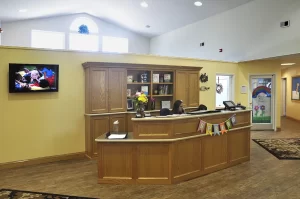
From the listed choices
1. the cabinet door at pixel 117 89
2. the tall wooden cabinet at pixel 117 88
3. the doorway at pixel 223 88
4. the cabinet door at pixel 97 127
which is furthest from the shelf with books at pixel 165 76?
the doorway at pixel 223 88

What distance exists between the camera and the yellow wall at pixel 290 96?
9999mm

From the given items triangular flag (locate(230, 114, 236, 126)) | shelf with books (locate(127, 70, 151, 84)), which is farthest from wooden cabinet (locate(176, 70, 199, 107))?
triangular flag (locate(230, 114, 236, 126))

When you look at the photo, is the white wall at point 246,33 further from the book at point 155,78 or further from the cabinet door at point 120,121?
the cabinet door at point 120,121

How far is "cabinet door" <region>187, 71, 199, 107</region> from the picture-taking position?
5895 mm

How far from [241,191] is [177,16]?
6.66 m

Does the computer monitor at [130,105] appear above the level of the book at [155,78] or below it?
below

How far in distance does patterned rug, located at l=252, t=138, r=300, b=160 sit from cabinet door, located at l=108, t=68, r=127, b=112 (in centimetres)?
373

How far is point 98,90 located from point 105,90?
149 mm

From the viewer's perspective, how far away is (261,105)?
25.8 ft

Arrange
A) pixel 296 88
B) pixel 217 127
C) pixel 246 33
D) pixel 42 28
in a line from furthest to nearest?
pixel 296 88 → pixel 42 28 → pixel 246 33 → pixel 217 127

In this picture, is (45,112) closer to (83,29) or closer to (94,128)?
(94,128)

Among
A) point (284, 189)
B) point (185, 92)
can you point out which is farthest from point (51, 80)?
point (284, 189)

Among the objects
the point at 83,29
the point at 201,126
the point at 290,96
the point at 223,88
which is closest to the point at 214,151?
the point at 201,126

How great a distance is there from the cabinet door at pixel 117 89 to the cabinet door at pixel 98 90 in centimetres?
11
